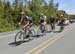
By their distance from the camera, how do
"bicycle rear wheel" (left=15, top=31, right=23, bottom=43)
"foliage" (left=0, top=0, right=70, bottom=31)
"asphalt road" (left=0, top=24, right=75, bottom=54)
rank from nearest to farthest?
"asphalt road" (left=0, top=24, right=75, bottom=54)
"bicycle rear wheel" (left=15, top=31, right=23, bottom=43)
"foliage" (left=0, top=0, right=70, bottom=31)

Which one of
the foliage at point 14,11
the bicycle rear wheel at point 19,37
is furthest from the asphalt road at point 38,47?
the foliage at point 14,11

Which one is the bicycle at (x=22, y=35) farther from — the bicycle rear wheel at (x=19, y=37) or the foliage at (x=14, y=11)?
the foliage at (x=14, y=11)

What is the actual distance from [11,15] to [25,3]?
29.4 ft

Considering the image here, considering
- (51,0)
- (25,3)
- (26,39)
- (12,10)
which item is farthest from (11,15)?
(51,0)

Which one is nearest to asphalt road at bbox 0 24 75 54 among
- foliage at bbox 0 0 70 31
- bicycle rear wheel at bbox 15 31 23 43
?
bicycle rear wheel at bbox 15 31 23 43

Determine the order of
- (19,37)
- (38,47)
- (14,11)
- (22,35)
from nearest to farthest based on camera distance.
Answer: (38,47) → (19,37) → (22,35) → (14,11)

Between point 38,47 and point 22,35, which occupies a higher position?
point 22,35

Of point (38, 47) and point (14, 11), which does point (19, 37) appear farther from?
point (14, 11)

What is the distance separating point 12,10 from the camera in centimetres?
4334

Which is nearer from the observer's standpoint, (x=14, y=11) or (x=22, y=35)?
(x=22, y=35)

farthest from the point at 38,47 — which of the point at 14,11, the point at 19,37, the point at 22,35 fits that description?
the point at 14,11

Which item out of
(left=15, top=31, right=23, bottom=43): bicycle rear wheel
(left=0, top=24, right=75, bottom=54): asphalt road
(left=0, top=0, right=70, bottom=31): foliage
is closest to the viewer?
(left=0, top=24, right=75, bottom=54): asphalt road

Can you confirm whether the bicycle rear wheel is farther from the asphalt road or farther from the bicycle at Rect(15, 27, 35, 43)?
the asphalt road

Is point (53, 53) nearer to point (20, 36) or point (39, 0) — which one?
point (20, 36)
